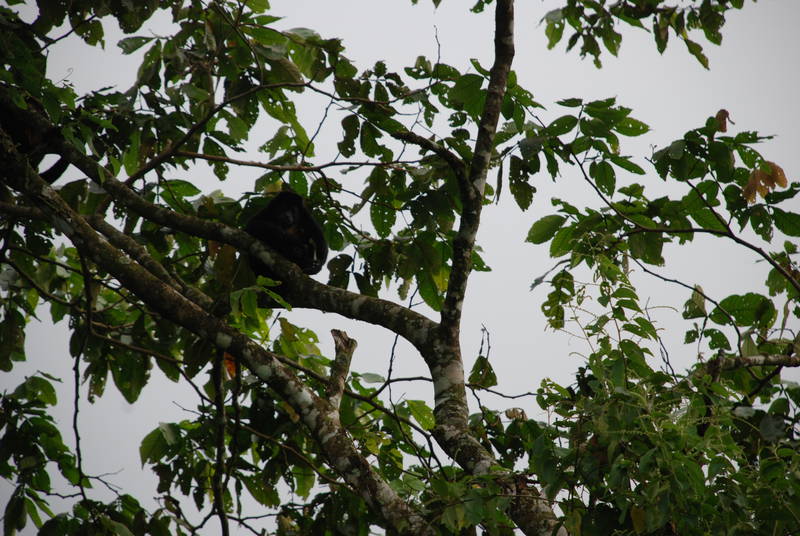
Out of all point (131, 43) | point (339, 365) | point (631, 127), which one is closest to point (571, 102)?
point (631, 127)

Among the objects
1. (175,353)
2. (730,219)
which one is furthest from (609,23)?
(175,353)

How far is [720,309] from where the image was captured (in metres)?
2.98

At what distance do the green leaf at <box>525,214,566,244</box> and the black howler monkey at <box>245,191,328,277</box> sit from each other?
1346mm

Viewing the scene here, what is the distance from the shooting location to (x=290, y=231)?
430 cm

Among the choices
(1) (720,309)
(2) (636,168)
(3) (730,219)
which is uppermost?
(2) (636,168)

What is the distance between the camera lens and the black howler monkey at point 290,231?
152 inches

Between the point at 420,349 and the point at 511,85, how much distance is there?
130cm

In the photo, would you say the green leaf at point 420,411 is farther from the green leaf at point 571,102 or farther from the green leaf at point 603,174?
the green leaf at point 571,102

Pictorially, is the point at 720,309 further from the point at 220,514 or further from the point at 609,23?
the point at 220,514

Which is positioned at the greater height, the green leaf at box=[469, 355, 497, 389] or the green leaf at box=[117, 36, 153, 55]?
the green leaf at box=[117, 36, 153, 55]

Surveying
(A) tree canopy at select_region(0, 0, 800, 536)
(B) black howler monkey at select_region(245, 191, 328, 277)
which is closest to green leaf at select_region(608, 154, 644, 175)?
(A) tree canopy at select_region(0, 0, 800, 536)

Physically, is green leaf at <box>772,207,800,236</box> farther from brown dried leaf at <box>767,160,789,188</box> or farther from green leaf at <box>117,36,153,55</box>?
green leaf at <box>117,36,153,55</box>

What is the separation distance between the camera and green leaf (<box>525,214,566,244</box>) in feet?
10.00

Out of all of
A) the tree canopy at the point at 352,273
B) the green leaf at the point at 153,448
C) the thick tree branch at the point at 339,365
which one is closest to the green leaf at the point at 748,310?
the tree canopy at the point at 352,273
